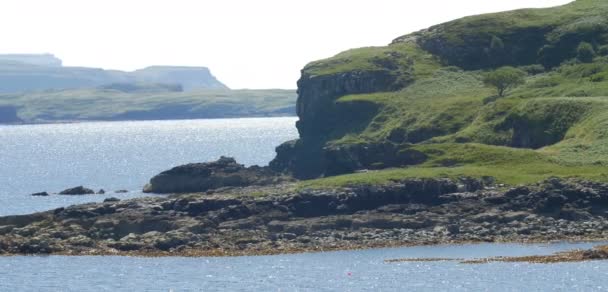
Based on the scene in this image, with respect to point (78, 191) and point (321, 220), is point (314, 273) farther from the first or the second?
point (78, 191)

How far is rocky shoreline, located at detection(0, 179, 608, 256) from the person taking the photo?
378ft

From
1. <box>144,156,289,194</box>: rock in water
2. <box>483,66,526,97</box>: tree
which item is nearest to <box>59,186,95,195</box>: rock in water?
<box>144,156,289,194</box>: rock in water

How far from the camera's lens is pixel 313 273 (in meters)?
101

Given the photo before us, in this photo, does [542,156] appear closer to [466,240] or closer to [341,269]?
[466,240]

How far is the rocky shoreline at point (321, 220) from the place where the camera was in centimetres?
11531

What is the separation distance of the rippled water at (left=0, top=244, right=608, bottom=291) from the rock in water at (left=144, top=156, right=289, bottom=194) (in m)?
49.0

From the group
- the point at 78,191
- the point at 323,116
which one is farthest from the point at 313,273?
the point at 323,116

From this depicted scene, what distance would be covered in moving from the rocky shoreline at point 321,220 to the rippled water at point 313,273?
386cm

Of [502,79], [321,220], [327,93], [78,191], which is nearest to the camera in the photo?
[321,220]

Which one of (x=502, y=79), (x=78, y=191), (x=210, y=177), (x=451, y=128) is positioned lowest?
(x=78, y=191)

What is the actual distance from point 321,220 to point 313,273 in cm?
2068

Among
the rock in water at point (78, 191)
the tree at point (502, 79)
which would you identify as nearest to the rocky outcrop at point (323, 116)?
the tree at point (502, 79)

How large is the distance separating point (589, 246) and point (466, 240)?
34.1 ft

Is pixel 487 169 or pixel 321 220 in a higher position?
pixel 487 169
